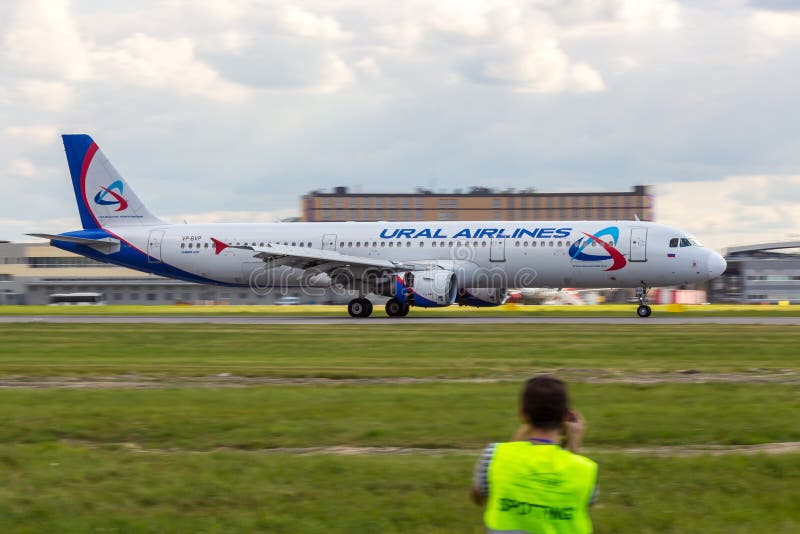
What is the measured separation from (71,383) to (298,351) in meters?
7.40

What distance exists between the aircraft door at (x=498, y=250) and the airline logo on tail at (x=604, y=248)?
2.65 m

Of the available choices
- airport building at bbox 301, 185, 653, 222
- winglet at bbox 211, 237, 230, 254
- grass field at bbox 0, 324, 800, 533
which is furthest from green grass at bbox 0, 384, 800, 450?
airport building at bbox 301, 185, 653, 222

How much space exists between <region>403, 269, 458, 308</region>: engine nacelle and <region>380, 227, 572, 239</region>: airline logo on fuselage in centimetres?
232

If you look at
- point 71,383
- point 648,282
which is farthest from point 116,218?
point 71,383

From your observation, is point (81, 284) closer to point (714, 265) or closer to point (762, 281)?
point (762, 281)

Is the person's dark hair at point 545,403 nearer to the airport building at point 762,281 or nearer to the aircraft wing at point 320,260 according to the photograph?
the aircraft wing at point 320,260

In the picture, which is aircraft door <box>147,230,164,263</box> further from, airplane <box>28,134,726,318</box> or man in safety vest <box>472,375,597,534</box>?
man in safety vest <box>472,375,597,534</box>

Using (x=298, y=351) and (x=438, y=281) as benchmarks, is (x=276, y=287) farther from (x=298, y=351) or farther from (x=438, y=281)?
(x=298, y=351)

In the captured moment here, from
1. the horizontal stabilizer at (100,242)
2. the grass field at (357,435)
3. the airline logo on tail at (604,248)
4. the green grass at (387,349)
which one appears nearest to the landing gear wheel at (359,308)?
the green grass at (387,349)

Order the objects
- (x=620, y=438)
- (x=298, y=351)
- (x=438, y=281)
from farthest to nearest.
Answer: (x=438, y=281), (x=298, y=351), (x=620, y=438)

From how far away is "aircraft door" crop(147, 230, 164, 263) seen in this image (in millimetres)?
44000

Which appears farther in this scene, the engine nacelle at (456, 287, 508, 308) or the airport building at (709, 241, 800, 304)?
the airport building at (709, 241, 800, 304)

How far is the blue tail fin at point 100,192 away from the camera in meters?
44.9

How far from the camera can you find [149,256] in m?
44.2
